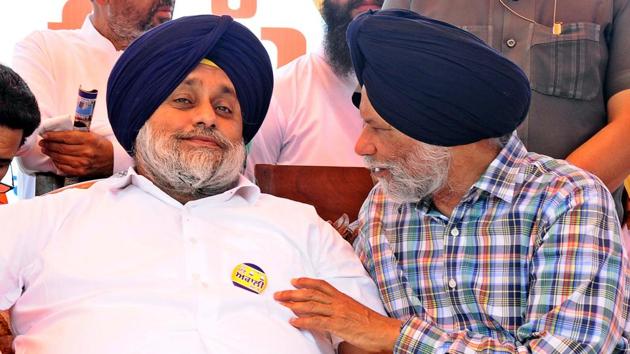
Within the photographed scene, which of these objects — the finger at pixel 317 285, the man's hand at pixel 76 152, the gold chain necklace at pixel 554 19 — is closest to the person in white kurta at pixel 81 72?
the man's hand at pixel 76 152

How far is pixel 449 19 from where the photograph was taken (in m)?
2.78

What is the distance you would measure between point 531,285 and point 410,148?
48 centimetres

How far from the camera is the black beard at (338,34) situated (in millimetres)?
3775

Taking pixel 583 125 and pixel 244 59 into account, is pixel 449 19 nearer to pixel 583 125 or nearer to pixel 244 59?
pixel 583 125

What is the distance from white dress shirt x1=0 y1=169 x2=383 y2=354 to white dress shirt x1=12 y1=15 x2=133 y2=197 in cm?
99

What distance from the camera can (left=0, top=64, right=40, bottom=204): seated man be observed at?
93.2 inches

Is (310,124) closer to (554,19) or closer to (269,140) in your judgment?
(269,140)

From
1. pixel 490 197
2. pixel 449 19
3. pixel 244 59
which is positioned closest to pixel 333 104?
pixel 449 19

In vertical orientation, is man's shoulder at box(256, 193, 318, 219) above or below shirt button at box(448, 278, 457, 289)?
above

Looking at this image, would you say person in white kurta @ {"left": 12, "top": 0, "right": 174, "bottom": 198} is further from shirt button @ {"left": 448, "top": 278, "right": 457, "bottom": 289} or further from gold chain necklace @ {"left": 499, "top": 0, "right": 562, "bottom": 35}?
gold chain necklace @ {"left": 499, "top": 0, "right": 562, "bottom": 35}

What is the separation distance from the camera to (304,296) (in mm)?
2066

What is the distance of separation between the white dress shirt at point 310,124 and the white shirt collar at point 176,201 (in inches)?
41.8

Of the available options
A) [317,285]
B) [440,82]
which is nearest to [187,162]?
[317,285]

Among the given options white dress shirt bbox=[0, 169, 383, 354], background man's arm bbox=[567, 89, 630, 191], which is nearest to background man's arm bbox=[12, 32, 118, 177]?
white dress shirt bbox=[0, 169, 383, 354]
